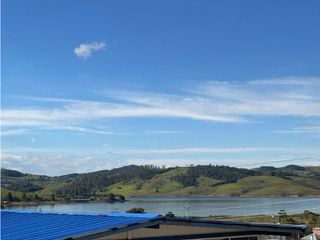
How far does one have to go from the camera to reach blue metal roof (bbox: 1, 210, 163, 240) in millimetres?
13070

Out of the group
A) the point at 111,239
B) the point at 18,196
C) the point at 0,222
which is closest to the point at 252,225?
the point at 111,239

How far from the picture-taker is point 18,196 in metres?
166

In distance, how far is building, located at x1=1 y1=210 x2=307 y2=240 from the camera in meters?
13.1

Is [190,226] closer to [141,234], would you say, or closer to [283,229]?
[141,234]

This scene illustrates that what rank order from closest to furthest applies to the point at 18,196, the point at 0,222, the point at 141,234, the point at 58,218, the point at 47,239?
the point at 47,239 < the point at 141,234 < the point at 58,218 < the point at 0,222 < the point at 18,196

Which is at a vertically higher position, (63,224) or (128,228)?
(63,224)

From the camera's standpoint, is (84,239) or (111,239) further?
(111,239)

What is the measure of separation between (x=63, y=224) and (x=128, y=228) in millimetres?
2178

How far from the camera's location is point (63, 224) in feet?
47.2

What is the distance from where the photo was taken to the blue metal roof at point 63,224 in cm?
1307

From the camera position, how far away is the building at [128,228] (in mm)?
13141

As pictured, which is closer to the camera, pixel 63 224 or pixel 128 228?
pixel 128 228

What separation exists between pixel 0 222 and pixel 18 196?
156 m

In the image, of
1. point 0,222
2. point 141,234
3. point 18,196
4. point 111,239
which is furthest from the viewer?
point 18,196
